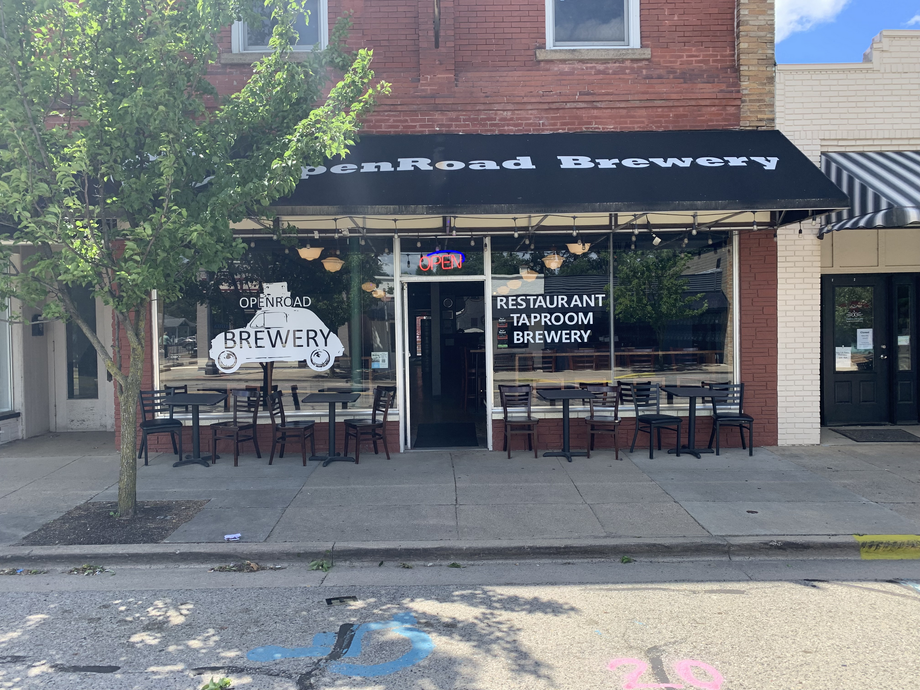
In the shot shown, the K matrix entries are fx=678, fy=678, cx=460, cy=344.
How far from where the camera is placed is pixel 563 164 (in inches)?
328

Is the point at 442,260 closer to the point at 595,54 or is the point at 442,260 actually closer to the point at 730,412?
A: the point at 595,54

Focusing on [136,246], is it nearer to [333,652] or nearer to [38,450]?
[333,652]

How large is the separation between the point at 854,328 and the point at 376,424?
303 inches

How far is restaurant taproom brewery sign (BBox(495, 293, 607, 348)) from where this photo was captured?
30.6 ft

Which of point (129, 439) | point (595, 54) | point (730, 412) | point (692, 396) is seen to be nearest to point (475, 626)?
point (129, 439)

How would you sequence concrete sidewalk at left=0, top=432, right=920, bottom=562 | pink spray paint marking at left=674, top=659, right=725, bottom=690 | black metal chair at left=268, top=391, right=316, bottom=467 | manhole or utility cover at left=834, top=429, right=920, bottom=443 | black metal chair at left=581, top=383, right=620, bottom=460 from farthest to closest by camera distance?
manhole or utility cover at left=834, top=429, right=920, bottom=443, black metal chair at left=581, top=383, right=620, bottom=460, black metal chair at left=268, top=391, right=316, bottom=467, concrete sidewalk at left=0, top=432, right=920, bottom=562, pink spray paint marking at left=674, top=659, right=725, bottom=690

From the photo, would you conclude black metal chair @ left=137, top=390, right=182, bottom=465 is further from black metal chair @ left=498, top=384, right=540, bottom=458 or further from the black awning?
black metal chair @ left=498, top=384, right=540, bottom=458

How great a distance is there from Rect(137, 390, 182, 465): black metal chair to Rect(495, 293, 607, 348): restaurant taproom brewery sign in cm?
443

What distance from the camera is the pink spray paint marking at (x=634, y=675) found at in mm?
3656

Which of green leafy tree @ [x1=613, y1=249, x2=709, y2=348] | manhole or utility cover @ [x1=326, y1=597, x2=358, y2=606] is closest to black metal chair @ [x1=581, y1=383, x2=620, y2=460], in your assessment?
green leafy tree @ [x1=613, y1=249, x2=709, y2=348]

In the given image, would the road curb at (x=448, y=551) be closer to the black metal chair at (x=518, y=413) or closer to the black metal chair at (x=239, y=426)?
the black metal chair at (x=239, y=426)

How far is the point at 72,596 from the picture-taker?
4984 millimetres

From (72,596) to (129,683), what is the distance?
1.62 metres

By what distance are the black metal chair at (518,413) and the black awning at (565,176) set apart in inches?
104
